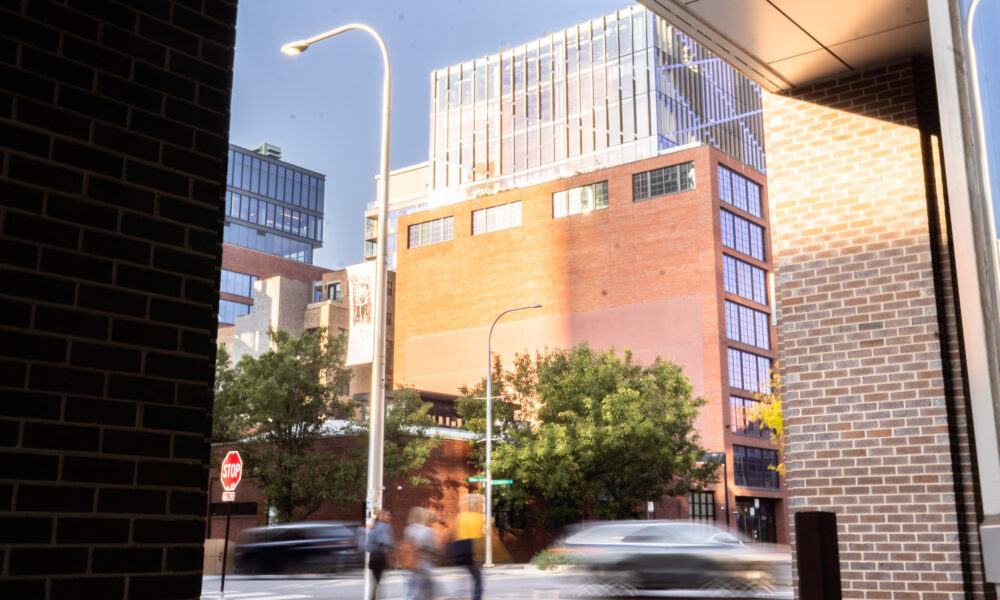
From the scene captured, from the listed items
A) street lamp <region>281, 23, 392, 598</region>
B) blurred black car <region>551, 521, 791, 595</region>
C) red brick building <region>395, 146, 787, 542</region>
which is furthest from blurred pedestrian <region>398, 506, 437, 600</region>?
red brick building <region>395, 146, 787, 542</region>

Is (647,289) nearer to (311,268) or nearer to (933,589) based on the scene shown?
(311,268)

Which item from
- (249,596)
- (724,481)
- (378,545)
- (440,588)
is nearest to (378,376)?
(378,545)

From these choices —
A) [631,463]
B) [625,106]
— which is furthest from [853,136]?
[625,106]

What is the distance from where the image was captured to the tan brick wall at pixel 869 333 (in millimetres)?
6797

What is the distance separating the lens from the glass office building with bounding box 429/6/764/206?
262 feet

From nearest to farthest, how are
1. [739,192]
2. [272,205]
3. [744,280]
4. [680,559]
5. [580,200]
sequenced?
[680,559]
[744,280]
[739,192]
[580,200]
[272,205]

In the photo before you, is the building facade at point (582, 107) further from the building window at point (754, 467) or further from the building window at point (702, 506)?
the building window at point (702, 506)

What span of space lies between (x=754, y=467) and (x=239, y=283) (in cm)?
5777

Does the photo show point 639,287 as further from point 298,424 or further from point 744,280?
point 298,424

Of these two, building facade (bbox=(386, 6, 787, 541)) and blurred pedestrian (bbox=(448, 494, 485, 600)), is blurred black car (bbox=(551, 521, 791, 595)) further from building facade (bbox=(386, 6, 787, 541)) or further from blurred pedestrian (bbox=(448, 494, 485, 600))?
building facade (bbox=(386, 6, 787, 541))

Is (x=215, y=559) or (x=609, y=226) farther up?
(x=609, y=226)

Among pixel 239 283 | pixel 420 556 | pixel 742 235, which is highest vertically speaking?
pixel 239 283

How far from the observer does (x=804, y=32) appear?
7121 mm

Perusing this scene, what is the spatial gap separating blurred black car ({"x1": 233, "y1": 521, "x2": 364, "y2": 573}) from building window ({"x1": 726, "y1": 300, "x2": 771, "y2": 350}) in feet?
122
